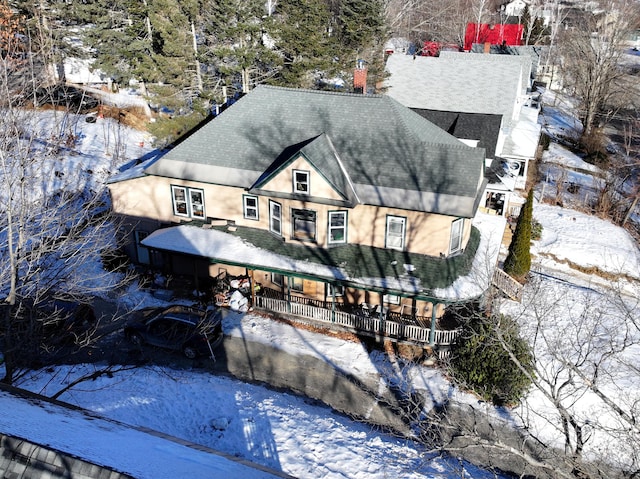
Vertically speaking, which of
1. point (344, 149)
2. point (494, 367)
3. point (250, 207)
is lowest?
point (494, 367)

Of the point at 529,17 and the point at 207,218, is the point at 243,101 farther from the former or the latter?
the point at 529,17

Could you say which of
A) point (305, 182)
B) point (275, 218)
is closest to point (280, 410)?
point (275, 218)

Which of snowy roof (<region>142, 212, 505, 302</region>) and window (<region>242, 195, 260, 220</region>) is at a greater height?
window (<region>242, 195, 260, 220</region>)

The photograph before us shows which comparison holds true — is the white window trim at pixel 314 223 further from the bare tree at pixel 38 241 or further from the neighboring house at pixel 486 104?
the neighboring house at pixel 486 104

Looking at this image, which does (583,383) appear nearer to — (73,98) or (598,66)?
(73,98)

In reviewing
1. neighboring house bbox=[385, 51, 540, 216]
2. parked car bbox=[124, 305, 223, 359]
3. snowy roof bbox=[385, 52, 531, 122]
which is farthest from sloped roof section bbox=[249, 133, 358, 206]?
snowy roof bbox=[385, 52, 531, 122]

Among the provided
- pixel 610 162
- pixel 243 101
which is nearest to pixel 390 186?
pixel 243 101

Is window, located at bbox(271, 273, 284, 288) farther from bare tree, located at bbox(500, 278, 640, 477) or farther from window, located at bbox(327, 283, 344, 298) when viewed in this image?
bare tree, located at bbox(500, 278, 640, 477)
